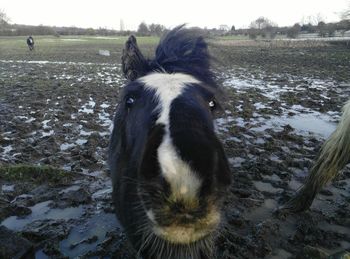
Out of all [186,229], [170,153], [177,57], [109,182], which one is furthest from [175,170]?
[109,182]

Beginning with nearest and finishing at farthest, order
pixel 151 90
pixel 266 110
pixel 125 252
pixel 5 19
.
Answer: pixel 151 90, pixel 125 252, pixel 266 110, pixel 5 19

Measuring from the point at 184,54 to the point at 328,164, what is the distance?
236cm

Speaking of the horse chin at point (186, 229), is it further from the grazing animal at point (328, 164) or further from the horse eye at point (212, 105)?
the grazing animal at point (328, 164)

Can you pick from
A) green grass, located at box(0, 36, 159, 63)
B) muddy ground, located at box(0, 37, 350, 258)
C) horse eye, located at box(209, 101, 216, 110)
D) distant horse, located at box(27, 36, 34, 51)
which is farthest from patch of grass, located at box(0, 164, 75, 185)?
distant horse, located at box(27, 36, 34, 51)

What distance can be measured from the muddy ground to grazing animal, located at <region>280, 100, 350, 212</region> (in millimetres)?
175

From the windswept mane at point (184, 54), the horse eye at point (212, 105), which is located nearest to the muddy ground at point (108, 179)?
the windswept mane at point (184, 54)

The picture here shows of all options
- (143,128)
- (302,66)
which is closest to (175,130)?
(143,128)

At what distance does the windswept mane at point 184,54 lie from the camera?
3.36m

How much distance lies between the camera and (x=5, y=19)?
82875mm

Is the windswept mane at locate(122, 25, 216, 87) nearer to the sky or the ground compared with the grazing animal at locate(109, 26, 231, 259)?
nearer to the sky

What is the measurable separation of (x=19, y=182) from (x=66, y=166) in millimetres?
855

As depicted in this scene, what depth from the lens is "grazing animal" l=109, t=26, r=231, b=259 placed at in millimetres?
1930

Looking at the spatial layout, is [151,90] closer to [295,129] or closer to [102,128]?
[102,128]

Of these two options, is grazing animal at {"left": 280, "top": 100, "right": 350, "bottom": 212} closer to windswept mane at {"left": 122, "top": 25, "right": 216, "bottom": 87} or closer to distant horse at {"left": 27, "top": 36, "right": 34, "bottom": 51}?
windswept mane at {"left": 122, "top": 25, "right": 216, "bottom": 87}
